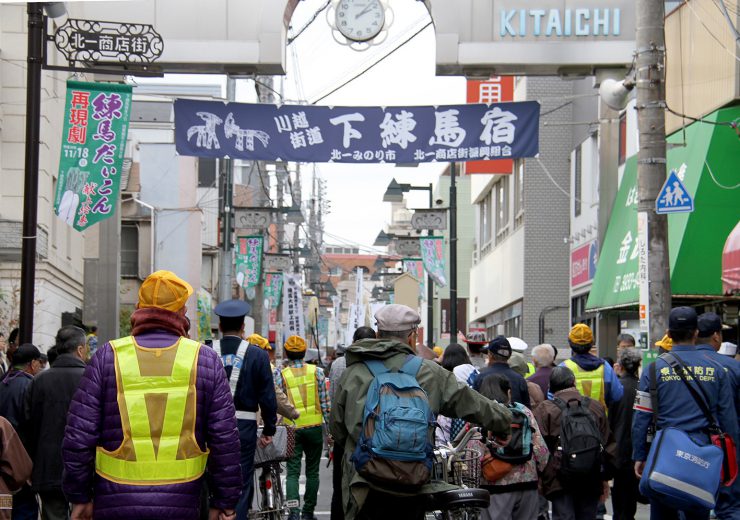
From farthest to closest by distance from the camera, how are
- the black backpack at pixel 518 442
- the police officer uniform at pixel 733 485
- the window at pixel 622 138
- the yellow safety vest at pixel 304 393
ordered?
the window at pixel 622 138 → the yellow safety vest at pixel 304 393 → the black backpack at pixel 518 442 → the police officer uniform at pixel 733 485

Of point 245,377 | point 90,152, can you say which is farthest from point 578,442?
point 90,152

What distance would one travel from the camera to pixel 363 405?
6.71m

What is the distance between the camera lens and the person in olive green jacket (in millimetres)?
6719

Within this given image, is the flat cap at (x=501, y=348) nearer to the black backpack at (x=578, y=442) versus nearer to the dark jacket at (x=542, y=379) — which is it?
the black backpack at (x=578, y=442)

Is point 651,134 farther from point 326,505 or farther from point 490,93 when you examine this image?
point 490,93

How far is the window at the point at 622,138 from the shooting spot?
2625 cm

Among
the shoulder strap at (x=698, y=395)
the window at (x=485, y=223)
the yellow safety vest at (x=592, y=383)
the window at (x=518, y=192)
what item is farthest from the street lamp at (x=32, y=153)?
the window at (x=485, y=223)

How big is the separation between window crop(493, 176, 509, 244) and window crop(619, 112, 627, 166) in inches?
578

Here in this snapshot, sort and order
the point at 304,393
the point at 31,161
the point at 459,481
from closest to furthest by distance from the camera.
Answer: the point at 459,481 → the point at 31,161 → the point at 304,393

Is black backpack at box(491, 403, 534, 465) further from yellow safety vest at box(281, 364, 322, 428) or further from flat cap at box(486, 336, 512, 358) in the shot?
yellow safety vest at box(281, 364, 322, 428)

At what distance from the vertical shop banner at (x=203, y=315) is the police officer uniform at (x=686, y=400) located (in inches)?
1485

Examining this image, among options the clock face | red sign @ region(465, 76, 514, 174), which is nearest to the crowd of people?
the clock face

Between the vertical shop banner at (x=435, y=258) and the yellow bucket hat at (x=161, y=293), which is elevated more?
the vertical shop banner at (x=435, y=258)

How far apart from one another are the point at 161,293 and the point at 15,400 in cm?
423
